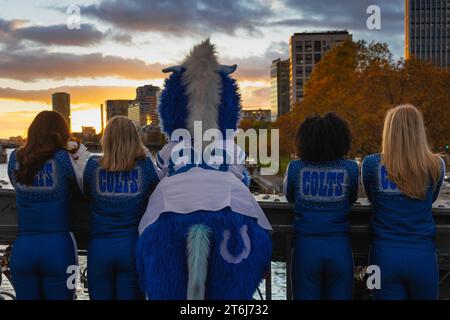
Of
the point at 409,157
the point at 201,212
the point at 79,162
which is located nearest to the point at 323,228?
the point at 409,157

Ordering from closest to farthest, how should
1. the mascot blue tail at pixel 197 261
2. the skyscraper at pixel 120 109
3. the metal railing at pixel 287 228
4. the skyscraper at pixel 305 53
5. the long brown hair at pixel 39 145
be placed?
the mascot blue tail at pixel 197 261, the long brown hair at pixel 39 145, the metal railing at pixel 287 228, the skyscraper at pixel 120 109, the skyscraper at pixel 305 53

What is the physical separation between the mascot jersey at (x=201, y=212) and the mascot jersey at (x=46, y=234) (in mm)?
691

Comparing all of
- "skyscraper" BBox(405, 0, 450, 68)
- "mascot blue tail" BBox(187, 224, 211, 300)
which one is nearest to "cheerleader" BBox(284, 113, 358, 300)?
"mascot blue tail" BBox(187, 224, 211, 300)

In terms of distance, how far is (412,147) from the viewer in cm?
382

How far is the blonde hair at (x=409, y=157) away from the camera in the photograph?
12.5 feet

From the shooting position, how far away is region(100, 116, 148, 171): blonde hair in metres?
3.93

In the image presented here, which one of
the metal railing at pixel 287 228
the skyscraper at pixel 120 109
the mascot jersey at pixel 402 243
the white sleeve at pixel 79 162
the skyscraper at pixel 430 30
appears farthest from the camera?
the skyscraper at pixel 430 30

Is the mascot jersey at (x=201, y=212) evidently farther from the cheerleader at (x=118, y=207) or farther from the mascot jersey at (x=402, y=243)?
the mascot jersey at (x=402, y=243)

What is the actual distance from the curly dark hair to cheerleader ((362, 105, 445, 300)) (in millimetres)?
291

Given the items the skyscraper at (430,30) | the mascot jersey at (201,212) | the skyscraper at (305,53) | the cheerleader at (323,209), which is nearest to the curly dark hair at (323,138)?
the cheerleader at (323,209)

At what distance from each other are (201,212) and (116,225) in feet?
2.64

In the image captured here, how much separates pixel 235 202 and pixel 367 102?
2372 centimetres

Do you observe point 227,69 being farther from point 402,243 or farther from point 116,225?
point 402,243

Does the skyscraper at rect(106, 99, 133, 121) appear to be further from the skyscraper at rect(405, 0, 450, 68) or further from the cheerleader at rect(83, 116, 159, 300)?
the skyscraper at rect(405, 0, 450, 68)
